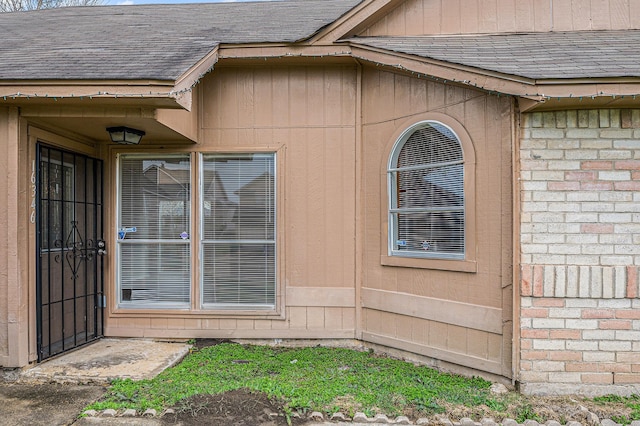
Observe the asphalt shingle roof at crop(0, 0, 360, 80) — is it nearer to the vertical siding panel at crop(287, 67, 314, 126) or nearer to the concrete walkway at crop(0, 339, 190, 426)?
the vertical siding panel at crop(287, 67, 314, 126)

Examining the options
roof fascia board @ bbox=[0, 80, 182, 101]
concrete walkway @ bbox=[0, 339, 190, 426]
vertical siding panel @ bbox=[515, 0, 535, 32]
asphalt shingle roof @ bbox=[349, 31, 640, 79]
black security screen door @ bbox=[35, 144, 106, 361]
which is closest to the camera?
concrete walkway @ bbox=[0, 339, 190, 426]

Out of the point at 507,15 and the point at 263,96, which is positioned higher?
the point at 507,15

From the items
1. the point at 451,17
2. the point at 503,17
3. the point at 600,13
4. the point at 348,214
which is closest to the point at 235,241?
the point at 348,214

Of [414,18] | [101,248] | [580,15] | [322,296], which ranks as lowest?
[322,296]

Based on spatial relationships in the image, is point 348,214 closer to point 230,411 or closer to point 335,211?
point 335,211

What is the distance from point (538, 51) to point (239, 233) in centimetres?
366

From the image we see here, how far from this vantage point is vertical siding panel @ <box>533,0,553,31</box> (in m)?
4.86

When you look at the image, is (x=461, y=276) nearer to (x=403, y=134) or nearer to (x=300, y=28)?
(x=403, y=134)

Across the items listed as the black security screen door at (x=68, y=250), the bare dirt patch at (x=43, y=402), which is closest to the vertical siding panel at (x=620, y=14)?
the black security screen door at (x=68, y=250)

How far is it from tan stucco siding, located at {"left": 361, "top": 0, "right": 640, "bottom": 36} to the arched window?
1.31 metres

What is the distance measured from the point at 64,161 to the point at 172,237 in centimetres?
141

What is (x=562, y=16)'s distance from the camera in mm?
4840

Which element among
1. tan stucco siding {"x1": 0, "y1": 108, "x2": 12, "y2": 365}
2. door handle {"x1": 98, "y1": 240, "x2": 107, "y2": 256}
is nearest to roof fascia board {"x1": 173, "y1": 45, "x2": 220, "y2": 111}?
tan stucco siding {"x1": 0, "y1": 108, "x2": 12, "y2": 365}

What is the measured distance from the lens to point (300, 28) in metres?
5.46
